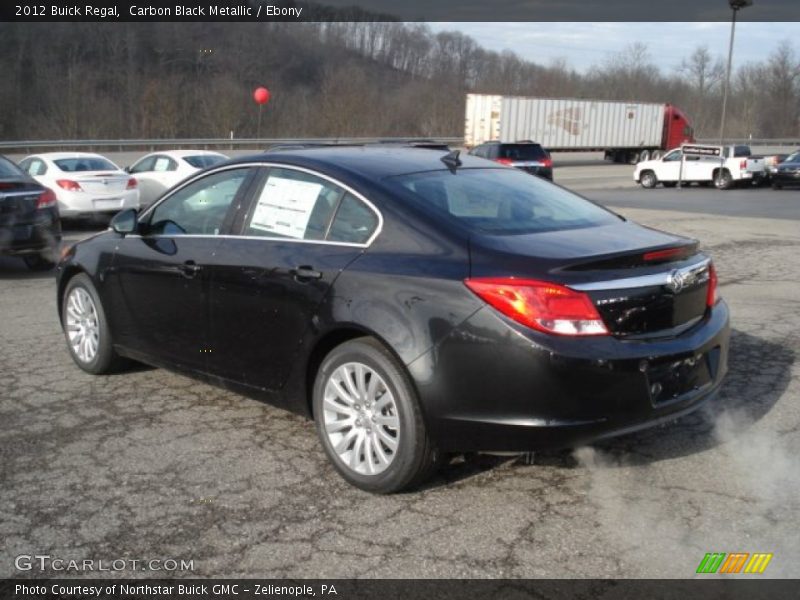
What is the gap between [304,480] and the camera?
13.1 feet

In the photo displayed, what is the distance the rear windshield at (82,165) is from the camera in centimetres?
1515

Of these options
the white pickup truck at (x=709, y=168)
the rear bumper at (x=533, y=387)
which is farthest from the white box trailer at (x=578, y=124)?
the rear bumper at (x=533, y=387)

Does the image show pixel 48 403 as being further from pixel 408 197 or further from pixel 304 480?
pixel 408 197

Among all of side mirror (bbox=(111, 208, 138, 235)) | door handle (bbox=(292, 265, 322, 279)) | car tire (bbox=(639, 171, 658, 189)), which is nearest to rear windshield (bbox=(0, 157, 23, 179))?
side mirror (bbox=(111, 208, 138, 235))

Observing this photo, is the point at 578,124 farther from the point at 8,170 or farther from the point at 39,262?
the point at 8,170

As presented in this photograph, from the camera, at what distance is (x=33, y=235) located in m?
9.45

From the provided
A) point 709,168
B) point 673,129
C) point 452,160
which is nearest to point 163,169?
point 452,160

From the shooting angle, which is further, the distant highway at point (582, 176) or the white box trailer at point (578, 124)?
the white box trailer at point (578, 124)

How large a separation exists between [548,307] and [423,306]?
0.54 metres

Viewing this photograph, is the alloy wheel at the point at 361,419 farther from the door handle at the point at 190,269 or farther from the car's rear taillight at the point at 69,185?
the car's rear taillight at the point at 69,185

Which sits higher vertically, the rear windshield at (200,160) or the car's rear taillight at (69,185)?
the rear windshield at (200,160)

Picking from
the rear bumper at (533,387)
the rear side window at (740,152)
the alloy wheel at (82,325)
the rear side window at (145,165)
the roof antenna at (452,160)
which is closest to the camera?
the rear bumper at (533,387)

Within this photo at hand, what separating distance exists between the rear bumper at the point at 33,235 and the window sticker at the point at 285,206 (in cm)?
594

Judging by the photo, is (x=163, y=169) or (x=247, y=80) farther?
(x=247, y=80)
